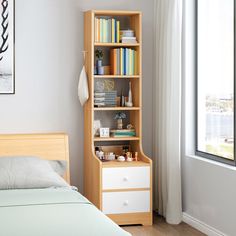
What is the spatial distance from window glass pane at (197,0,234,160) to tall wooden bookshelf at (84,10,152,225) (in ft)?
1.90

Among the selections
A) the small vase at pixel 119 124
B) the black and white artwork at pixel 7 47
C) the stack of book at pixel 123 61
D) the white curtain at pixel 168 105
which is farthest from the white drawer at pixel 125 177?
the black and white artwork at pixel 7 47

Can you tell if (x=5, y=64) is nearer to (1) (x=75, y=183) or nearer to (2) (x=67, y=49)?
(2) (x=67, y=49)

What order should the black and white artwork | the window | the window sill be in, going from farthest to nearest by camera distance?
the black and white artwork < the window < the window sill

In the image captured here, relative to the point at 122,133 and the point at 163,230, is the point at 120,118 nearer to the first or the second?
the point at 122,133

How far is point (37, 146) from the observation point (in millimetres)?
5188

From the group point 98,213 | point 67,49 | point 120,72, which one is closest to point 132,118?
point 120,72

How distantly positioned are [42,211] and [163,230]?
1.71m

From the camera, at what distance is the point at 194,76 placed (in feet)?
17.1

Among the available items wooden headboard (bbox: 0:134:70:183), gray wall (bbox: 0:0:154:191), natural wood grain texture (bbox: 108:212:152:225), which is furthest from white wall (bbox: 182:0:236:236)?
wooden headboard (bbox: 0:134:70:183)

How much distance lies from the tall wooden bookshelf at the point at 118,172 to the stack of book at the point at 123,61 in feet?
0.18

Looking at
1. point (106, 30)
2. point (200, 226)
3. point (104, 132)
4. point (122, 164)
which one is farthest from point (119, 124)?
point (200, 226)

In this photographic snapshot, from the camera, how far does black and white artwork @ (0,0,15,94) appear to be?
5.20m

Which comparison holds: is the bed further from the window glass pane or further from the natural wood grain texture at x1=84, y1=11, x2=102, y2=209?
the window glass pane

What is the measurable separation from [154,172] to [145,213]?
1.88 feet
